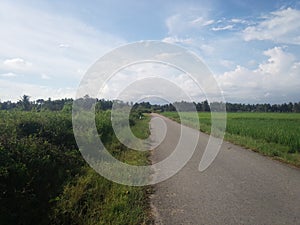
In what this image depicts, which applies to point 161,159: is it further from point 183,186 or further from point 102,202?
point 102,202

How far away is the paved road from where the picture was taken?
4934 millimetres

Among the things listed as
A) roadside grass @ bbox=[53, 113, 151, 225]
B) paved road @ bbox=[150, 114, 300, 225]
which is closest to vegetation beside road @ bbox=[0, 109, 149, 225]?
roadside grass @ bbox=[53, 113, 151, 225]

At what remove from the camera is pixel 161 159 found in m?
10.9

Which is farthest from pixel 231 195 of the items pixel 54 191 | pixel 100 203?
pixel 54 191

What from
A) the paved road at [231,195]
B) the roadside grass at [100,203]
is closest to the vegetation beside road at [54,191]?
the roadside grass at [100,203]

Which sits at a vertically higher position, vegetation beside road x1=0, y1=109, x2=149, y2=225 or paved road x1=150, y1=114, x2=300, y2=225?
vegetation beside road x1=0, y1=109, x2=149, y2=225

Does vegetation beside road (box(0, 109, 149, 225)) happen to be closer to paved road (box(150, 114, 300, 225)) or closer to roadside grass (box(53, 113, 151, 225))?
roadside grass (box(53, 113, 151, 225))

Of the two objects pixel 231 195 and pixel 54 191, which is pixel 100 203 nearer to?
pixel 54 191

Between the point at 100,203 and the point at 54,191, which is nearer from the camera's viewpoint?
the point at 100,203

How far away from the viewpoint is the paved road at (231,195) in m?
4.93

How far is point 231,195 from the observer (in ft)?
20.2

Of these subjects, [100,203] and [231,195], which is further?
[231,195]

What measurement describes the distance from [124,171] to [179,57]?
466 centimetres

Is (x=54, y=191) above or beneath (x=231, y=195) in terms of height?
above
